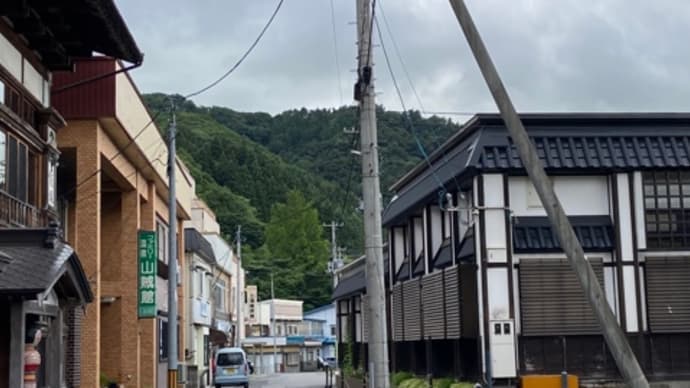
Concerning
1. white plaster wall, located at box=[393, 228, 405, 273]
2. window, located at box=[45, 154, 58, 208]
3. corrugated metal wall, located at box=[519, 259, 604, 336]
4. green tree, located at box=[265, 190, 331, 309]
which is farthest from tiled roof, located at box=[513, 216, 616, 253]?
green tree, located at box=[265, 190, 331, 309]

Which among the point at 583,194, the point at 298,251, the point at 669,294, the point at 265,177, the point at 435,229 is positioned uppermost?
the point at 265,177

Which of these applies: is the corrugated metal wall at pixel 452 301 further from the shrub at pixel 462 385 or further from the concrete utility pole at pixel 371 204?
the concrete utility pole at pixel 371 204

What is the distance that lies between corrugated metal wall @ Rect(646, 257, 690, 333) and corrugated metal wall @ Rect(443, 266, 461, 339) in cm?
450

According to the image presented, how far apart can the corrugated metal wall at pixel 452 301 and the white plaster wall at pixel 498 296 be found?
42.1 inches

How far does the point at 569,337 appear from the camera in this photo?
78.1 feet

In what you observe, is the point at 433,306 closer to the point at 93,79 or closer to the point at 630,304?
the point at 630,304

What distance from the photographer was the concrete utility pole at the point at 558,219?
36.7 ft

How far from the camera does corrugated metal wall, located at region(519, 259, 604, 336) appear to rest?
2370 cm

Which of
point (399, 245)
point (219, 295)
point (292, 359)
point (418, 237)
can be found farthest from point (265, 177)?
point (418, 237)

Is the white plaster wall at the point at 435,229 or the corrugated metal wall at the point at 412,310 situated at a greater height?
the white plaster wall at the point at 435,229

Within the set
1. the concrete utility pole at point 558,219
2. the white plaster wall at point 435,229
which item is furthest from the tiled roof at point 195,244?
the concrete utility pole at point 558,219

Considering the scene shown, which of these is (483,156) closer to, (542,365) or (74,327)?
(542,365)

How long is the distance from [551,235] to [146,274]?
500 inches

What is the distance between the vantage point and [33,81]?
58.1 feet
